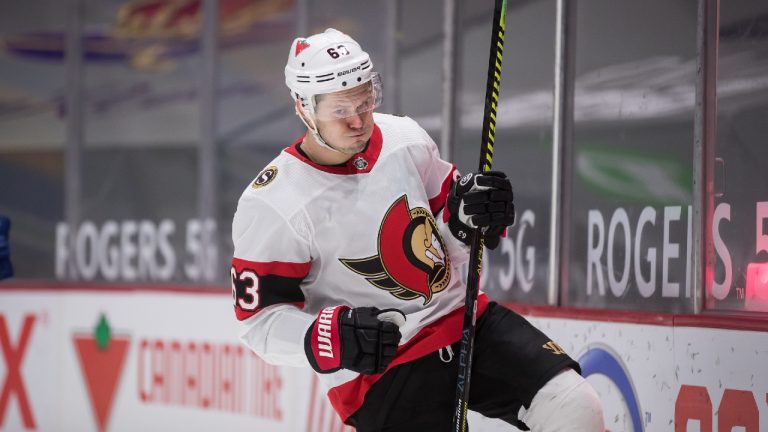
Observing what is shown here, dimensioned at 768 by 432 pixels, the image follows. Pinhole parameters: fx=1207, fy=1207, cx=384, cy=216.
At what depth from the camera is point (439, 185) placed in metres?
2.76

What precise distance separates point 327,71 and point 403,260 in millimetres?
432

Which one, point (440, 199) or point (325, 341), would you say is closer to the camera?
point (325, 341)

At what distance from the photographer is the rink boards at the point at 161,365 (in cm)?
345

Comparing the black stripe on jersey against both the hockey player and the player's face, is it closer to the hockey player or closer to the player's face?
the hockey player

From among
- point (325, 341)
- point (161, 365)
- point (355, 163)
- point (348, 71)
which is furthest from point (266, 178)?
point (161, 365)

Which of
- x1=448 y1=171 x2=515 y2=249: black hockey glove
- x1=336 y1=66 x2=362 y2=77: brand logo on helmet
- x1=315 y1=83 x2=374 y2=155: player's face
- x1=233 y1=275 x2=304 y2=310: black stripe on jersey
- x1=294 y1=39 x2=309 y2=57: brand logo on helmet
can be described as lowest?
x1=233 y1=275 x2=304 y2=310: black stripe on jersey

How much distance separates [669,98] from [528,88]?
71 centimetres

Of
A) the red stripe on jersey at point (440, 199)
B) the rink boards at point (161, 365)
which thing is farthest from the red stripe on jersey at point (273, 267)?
the rink boards at point (161, 365)

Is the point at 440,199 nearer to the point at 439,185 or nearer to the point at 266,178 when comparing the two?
the point at 439,185

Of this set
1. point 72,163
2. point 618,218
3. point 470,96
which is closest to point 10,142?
point 72,163

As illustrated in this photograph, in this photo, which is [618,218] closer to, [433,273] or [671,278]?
[671,278]

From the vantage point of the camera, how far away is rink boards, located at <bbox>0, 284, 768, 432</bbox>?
3.45 m

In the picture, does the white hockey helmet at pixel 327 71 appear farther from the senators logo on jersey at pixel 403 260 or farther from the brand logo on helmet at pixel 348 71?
the senators logo on jersey at pixel 403 260

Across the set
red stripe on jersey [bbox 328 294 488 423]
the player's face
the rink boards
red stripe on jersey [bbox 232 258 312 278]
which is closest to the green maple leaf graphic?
Answer: the rink boards
